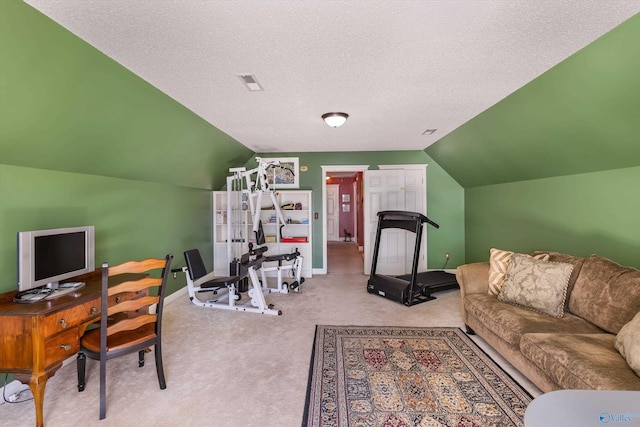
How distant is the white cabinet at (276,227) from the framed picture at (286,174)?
24 centimetres

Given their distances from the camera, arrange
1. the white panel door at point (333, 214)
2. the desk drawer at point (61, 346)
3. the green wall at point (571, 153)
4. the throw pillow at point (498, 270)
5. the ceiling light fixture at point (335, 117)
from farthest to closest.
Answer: the white panel door at point (333, 214)
the ceiling light fixture at point (335, 117)
the throw pillow at point (498, 270)
the green wall at point (571, 153)
the desk drawer at point (61, 346)

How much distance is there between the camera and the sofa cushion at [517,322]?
217 cm

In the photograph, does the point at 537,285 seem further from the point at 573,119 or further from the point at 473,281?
the point at 573,119

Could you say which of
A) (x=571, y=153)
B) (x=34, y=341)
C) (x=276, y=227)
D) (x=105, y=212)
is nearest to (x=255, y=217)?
(x=276, y=227)

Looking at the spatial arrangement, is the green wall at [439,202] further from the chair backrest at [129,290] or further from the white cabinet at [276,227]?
the chair backrest at [129,290]

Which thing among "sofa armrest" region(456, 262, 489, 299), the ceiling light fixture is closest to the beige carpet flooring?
"sofa armrest" region(456, 262, 489, 299)

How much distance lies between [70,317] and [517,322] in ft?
11.1

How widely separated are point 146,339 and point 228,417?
2.74 ft

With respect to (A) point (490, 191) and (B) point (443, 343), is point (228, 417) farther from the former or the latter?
(A) point (490, 191)

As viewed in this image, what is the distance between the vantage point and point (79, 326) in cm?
201

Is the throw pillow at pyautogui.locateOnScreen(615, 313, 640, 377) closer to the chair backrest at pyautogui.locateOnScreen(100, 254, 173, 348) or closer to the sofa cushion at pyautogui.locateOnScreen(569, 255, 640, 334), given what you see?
the sofa cushion at pyautogui.locateOnScreen(569, 255, 640, 334)

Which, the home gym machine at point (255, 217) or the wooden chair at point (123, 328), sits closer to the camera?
the wooden chair at point (123, 328)

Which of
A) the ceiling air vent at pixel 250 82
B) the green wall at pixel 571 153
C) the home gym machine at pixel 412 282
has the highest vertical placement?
the ceiling air vent at pixel 250 82

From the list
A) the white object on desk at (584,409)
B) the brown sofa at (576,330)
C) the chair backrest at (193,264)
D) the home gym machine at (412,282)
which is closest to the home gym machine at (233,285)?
the chair backrest at (193,264)
